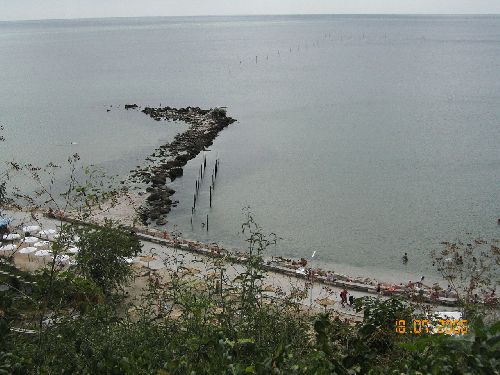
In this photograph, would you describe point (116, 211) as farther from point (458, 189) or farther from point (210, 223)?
point (458, 189)

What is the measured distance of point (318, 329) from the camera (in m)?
5.66

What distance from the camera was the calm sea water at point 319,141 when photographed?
28406 mm

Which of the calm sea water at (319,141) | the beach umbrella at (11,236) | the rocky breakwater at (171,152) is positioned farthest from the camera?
the rocky breakwater at (171,152)

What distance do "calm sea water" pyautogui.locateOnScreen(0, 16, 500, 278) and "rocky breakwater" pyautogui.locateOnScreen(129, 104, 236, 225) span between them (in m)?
1.10

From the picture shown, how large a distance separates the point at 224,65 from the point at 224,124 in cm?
5968

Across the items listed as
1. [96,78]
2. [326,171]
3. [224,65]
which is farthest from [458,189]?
[224,65]

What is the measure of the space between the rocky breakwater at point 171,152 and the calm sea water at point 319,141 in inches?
43.5

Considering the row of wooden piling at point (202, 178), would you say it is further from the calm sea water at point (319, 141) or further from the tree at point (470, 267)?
the tree at point (470, 267)

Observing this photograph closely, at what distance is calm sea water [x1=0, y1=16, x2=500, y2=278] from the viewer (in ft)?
93.2

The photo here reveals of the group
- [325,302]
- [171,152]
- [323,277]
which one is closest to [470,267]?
[323,277]

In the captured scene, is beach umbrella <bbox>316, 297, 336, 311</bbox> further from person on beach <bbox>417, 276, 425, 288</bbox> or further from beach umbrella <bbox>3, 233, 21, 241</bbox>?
beach umbrella <bbox>3, 233, 21, 241</bbox>

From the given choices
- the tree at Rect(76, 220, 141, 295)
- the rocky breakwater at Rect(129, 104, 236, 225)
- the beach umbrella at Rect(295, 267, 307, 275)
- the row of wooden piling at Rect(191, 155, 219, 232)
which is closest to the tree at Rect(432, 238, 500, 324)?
the beach umbrella at Rect(295, 267, 307, 275)

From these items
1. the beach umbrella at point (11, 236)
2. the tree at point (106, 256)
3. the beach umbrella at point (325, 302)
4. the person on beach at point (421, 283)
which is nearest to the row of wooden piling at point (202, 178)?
the beach umbrella at point (11, 236)

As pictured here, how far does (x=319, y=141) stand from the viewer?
4697cm
